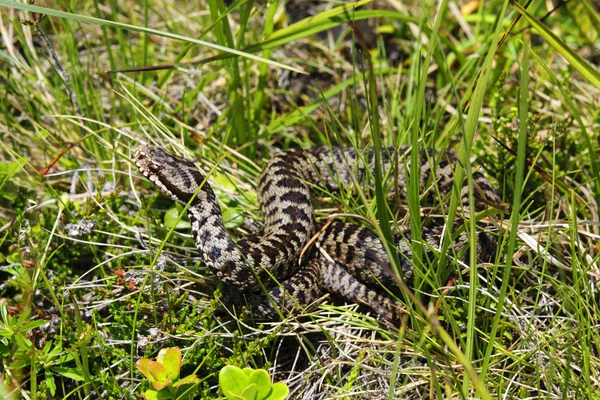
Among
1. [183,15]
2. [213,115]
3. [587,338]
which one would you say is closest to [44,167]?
[213,115]

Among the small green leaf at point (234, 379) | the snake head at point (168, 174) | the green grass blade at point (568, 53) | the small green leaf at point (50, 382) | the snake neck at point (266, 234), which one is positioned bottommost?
the small green leaf at point (50, 382)

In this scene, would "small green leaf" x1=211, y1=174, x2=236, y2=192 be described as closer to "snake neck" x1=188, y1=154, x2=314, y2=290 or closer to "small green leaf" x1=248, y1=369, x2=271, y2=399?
"snake neck" x1=188, y1=154, x2=314, y2=290

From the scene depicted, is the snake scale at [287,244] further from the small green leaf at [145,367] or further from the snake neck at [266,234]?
the small green leaf at [145,367]

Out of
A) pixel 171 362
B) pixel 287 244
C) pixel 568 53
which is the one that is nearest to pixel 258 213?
pixel 287 244

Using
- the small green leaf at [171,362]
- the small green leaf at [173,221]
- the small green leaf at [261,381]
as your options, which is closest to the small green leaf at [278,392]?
the small green leaf at [261,381]

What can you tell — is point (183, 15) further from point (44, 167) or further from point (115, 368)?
point (115, 368)

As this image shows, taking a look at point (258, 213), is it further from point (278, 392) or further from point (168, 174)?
point (278, 392)
